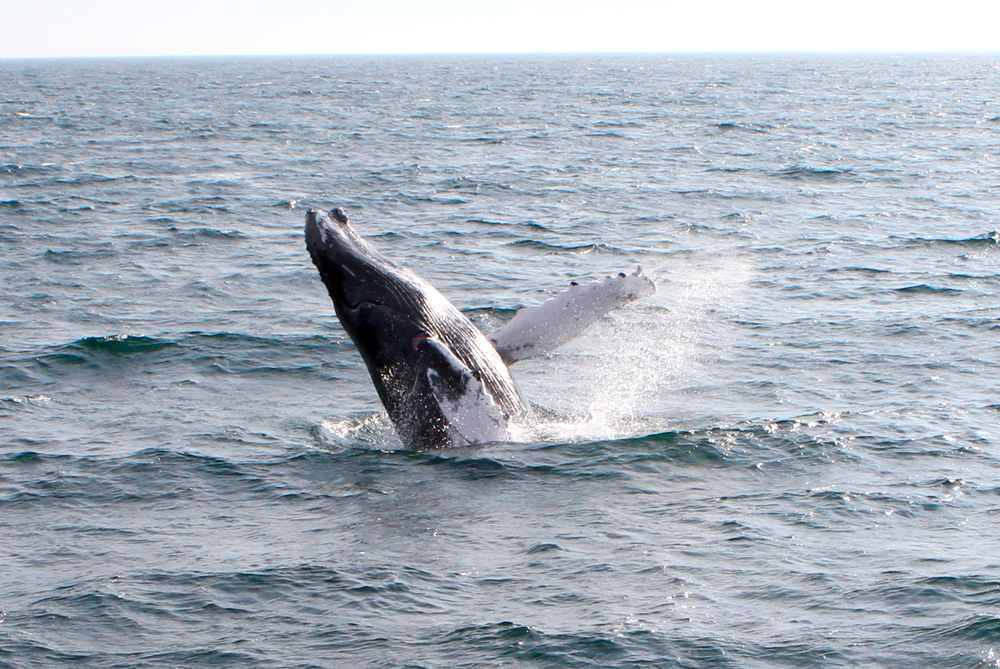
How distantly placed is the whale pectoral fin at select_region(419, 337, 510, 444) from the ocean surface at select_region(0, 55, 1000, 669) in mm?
248

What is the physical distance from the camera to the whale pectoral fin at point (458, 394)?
11062 millimetres

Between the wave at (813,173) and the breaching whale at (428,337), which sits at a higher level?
the wave at (813,173)

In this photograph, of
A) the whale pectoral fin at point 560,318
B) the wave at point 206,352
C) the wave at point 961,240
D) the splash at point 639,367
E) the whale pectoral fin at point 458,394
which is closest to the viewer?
the whale pectoral fin at point 458,394

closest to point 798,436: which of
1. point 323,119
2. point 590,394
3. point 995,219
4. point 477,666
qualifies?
point 590,394

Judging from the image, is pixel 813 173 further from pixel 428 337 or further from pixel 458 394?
pixel 458 394

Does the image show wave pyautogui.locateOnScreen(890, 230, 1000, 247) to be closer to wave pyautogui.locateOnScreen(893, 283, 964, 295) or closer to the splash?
wave pyautogui.locateOnScreen(893, 283, 964, 295)

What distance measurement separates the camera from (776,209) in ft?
100

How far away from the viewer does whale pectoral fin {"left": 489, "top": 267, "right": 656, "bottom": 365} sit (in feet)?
39.2

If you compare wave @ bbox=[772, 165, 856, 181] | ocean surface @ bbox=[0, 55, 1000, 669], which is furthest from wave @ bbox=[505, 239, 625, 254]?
wave @ bbox=[772, 165, 856, 181]

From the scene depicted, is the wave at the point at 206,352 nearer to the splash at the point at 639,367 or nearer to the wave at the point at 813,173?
the splash at the point at 639,367

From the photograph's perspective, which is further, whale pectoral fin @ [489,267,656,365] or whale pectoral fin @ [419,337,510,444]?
whale pectoral fin @ [489,267,656,365]

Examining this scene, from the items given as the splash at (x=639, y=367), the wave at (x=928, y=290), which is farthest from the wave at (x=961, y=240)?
the splash at (x=639, y=367)

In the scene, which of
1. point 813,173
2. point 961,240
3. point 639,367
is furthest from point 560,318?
point 813,173

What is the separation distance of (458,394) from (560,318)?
1435 mm
